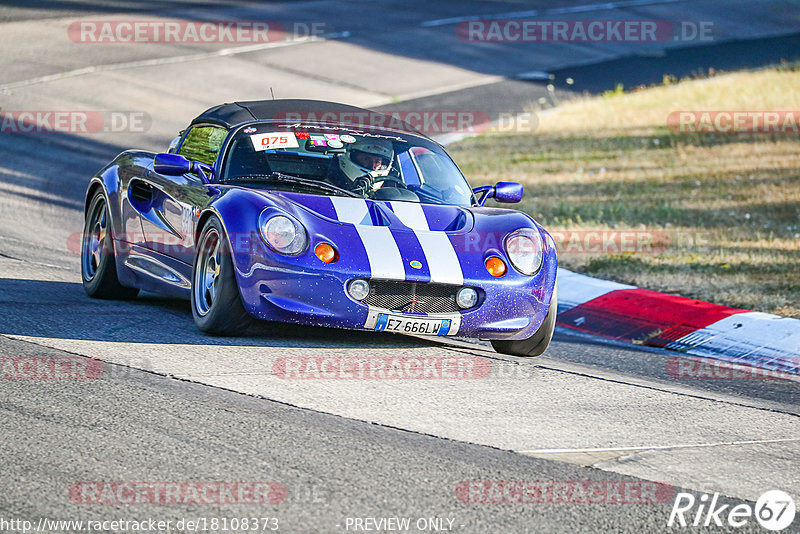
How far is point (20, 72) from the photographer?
19.1 metres

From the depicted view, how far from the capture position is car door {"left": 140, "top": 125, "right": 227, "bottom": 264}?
7.14m

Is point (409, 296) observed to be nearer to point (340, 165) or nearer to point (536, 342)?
point (536, 342)

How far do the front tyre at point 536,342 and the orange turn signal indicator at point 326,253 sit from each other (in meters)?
1.22

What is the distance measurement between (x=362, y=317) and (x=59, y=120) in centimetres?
1133

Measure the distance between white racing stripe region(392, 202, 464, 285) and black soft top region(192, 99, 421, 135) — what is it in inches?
47.5

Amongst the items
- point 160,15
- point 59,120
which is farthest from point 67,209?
point 160,15

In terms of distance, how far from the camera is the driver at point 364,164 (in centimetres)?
727

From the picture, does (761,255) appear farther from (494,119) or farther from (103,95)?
(103,95)

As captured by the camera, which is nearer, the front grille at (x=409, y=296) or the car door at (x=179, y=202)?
the front grille at (x=409, y=296)
